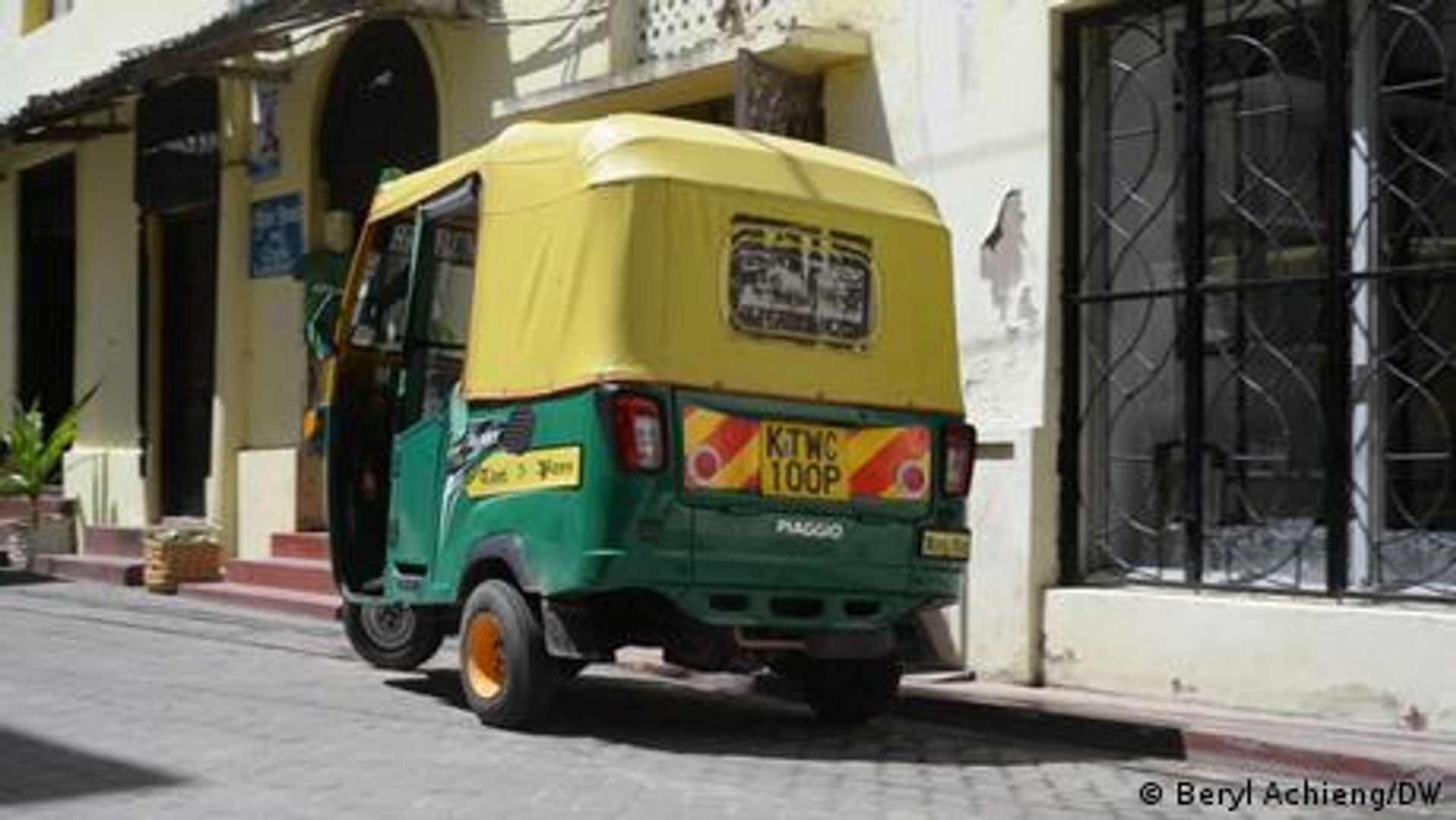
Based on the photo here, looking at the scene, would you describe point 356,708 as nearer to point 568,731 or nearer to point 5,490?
point 568,731

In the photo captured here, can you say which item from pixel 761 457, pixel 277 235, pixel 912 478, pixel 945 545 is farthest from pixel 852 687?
pixel 277 235

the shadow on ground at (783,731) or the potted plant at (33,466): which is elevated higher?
the potted plant at (33,466)

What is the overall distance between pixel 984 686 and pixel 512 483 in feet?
9.65

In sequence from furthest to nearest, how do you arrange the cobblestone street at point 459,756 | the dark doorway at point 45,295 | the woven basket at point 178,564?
the dark doorway at point 45,295, the woven basket at point 178,564, the cobblestone street at point 459,756

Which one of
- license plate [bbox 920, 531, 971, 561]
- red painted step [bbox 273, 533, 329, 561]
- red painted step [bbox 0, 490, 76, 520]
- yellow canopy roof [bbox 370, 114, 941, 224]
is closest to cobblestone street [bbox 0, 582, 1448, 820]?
license plate [bbox 920, 531, 971, 561]

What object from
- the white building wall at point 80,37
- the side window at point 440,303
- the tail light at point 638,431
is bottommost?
the tail light at point 638,431

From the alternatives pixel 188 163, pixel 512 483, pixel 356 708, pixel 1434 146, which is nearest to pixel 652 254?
pixel 512 483

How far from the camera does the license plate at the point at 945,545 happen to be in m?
8.29

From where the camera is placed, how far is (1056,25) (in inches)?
391

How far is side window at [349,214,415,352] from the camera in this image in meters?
9.36

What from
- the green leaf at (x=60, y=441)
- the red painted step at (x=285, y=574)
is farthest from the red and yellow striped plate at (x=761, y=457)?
the green leaf at (x=60, y=441)

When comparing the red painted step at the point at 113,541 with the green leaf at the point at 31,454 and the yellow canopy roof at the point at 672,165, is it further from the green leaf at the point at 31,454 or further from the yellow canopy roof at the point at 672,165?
the yellow canopy roof at the point at 672,165

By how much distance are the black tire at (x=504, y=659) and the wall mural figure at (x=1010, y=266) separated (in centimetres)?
334

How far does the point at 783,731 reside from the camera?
874cm
